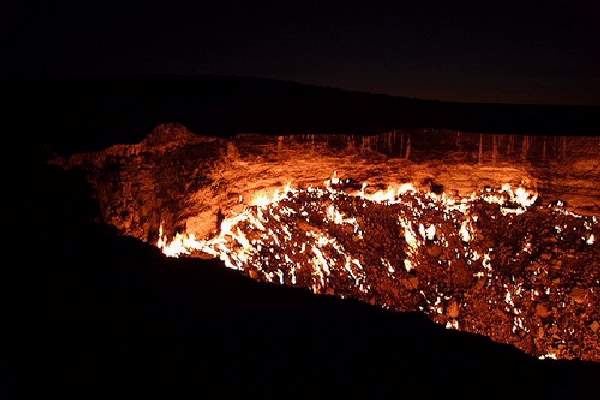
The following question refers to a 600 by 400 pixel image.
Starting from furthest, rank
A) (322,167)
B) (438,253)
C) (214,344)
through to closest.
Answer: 1. (438,253)
2. (322,167)
3. (214,344)

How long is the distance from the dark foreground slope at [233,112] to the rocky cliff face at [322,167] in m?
0.23

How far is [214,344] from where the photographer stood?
3.42 meters

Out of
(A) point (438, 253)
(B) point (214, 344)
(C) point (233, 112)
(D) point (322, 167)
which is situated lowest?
Answer: (A) point (438, 253)

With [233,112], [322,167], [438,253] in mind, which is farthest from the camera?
[438,253]

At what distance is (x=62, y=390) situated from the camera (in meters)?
2.66

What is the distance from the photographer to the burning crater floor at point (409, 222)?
8.66 metres

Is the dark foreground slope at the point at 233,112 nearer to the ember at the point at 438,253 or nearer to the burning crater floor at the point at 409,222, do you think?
the burning crater floor at the point at 409,222

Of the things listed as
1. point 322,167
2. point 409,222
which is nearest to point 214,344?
point 322,167

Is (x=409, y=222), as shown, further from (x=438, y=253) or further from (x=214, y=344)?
(x=214, y=344)

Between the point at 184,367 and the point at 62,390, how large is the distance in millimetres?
647

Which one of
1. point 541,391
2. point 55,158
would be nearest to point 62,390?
point 541,391

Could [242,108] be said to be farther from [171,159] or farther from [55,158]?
[55,158]

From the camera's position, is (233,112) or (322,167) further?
(322,167)

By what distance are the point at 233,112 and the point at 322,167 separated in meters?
1.75
